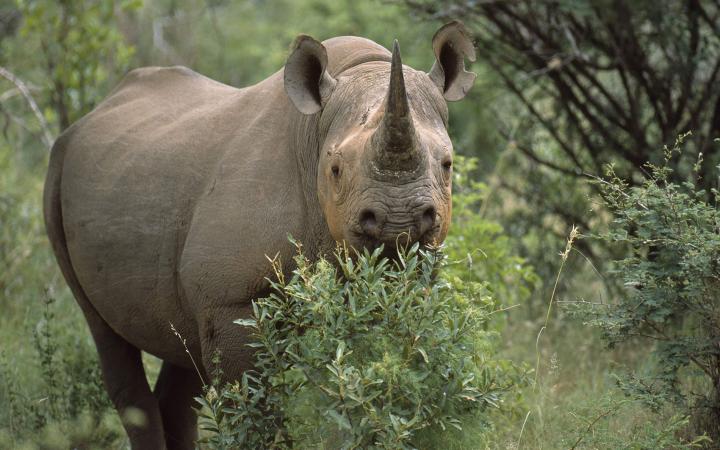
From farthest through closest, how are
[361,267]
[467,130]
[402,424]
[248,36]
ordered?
[248,36] → [467,130] → [361,267] → [402,424]

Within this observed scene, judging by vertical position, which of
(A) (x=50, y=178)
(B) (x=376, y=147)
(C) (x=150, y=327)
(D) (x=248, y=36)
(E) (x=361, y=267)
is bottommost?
(D) (x=248, y=36)

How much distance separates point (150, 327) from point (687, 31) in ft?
14.6

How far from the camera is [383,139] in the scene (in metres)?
4.14

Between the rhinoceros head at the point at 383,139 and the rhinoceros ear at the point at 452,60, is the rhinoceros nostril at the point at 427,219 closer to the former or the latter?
the rhinoceros head at the point at 383,139

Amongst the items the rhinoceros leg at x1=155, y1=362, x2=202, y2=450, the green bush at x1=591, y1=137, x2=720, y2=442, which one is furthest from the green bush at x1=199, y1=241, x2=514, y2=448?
the rhinoceros leg at x1=155, y1=362, x2=202, y2=450

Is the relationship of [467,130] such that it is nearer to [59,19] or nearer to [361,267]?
[59,19]

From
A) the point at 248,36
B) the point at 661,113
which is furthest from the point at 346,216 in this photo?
the point at 248,36

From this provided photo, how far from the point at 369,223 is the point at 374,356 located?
475 millimetres

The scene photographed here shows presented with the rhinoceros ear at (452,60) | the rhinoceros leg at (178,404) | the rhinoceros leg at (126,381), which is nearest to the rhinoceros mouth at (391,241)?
the rhinoceros ear at (452,60)

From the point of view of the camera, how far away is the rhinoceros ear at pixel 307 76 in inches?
187

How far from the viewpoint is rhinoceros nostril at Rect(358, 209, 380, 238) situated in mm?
4180

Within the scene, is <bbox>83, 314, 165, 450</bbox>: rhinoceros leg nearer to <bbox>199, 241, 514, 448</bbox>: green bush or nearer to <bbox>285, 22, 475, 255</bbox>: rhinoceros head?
<bbox>199, 241, 514, 448</bbox>: green bush

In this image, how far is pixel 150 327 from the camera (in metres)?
Result: 5.55

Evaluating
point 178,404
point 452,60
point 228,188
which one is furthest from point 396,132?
point 178,404
